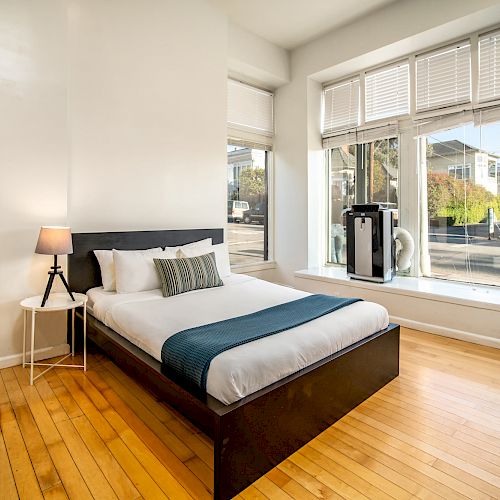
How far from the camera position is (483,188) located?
3.64m

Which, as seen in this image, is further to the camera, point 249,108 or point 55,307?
point 249,108

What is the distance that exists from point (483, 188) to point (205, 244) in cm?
284

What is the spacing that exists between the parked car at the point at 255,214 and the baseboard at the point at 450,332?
7.22ft

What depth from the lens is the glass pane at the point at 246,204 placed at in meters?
4.74

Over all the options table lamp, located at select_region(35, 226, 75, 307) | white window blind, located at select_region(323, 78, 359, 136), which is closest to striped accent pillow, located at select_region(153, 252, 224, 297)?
table lamp, located at select_region(35, 226, 75, 307)

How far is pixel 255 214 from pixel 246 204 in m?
0.23

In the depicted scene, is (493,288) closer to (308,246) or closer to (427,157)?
(427,157)

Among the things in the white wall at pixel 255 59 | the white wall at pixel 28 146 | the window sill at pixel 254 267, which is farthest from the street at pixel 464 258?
the white wall at pixel 28 146

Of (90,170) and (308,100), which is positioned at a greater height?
(308,100)

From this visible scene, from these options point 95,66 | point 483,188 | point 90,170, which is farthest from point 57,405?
point 483,188

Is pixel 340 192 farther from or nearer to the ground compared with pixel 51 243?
farther from the ground

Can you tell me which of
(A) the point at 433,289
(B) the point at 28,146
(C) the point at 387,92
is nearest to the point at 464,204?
(A) the point at 433,289

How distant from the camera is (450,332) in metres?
3.38

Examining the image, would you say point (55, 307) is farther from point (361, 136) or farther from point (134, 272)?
point (361, 136)
